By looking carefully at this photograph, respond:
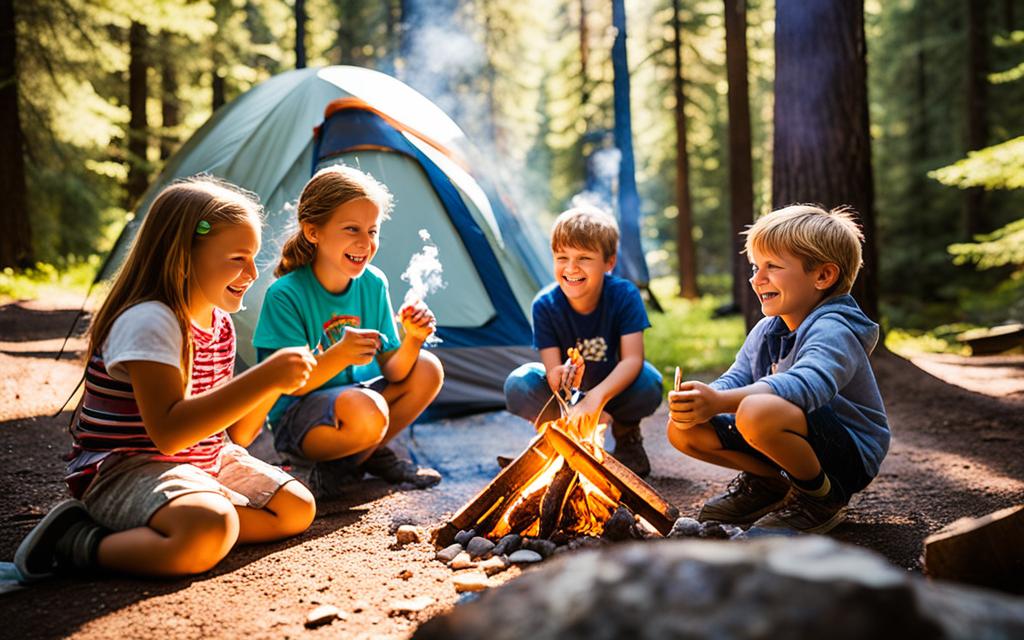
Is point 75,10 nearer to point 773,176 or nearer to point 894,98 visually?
point 773,176

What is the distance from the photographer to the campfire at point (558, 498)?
268 centimetres

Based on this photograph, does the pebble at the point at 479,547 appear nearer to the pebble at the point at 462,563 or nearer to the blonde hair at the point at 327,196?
the pebble at the point at 462,563

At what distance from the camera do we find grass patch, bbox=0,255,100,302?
960 centimetres

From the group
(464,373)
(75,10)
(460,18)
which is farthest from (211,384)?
(460,18)

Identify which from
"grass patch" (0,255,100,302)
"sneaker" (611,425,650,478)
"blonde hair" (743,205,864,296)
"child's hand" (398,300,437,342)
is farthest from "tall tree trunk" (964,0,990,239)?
"grass patch" (0,255,100,302)

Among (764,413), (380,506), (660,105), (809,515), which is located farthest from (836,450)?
(660,105)

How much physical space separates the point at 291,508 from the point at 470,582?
0.85m

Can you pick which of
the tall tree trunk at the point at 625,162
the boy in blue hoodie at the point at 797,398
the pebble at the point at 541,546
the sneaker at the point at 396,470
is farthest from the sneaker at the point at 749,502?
the tall tree trunk at the point at 625,162

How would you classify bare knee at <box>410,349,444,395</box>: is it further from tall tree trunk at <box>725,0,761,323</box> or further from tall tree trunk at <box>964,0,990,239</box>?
tall tree trunk at <box>964,0,990,239</box>

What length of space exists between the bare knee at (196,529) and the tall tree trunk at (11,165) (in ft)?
33.3

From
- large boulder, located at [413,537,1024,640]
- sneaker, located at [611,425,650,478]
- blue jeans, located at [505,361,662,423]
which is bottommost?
sneaker, located at [611,425,650,478]

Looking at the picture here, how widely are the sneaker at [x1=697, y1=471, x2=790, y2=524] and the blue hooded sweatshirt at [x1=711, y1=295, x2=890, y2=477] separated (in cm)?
36

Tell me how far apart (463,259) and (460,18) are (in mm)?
21361

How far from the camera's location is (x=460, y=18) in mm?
24266
